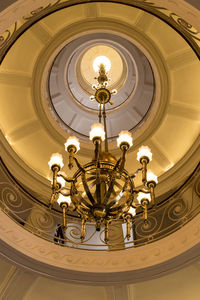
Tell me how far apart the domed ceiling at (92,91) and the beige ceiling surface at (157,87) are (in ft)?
0.06

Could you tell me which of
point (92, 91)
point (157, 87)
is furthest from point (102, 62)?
point (157, 87)

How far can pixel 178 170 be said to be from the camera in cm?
834

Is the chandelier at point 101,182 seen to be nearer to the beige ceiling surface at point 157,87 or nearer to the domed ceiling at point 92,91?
the domed ceiling at point 92,91

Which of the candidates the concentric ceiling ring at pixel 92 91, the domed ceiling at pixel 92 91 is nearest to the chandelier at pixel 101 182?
the domed ceiling at pixel 92 91

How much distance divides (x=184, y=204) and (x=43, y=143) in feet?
11.5

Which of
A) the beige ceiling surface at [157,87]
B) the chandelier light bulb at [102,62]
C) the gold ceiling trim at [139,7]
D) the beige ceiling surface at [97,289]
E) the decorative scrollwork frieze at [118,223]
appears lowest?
the beige ceiling surface at [97,289]

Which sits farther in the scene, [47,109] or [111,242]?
[47,109]

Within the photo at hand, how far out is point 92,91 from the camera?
9.63 metres

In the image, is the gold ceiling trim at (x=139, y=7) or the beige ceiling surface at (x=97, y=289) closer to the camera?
the gold ceiling trim at (x=139, y=7)

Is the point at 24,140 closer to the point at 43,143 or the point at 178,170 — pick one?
the point at 43,143

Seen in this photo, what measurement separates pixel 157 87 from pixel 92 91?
1917 mm

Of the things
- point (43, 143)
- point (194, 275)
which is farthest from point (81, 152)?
point (194, 275)

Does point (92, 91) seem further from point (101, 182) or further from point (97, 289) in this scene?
point (101, 182)

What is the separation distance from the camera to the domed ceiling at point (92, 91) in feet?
24.8
